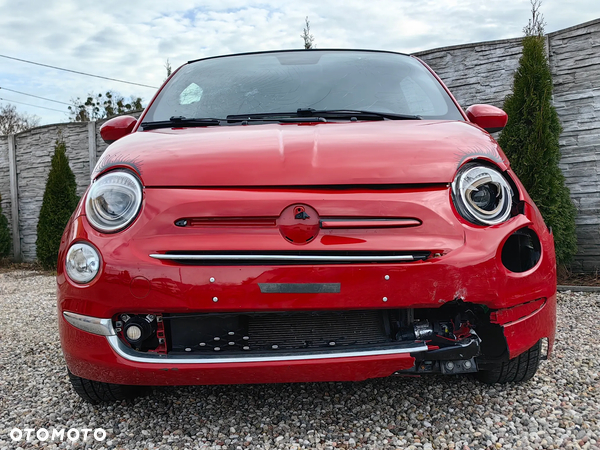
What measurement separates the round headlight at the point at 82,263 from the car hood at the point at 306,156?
0.29 meters

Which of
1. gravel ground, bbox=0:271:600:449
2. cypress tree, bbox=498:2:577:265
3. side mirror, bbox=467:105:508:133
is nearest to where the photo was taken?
gravel ground, bbox=0:271:600:449

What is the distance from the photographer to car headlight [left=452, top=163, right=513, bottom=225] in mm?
1576

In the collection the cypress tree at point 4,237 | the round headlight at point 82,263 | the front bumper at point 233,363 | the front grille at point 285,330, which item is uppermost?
the round headlight at point 82,263

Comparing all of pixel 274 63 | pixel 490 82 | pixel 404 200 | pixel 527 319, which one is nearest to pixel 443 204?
pixel 404 200

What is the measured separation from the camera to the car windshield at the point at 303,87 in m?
2.36

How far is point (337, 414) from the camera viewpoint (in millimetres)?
1896

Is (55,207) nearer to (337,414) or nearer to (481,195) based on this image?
(337,414)

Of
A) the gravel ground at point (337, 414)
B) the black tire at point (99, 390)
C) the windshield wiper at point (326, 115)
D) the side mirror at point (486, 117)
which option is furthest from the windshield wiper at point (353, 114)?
the black tire at point (99, 390)

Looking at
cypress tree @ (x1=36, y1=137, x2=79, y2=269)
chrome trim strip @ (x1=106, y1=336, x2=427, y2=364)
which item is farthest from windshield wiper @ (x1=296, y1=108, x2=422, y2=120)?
cypress tree @ (x1=36, y1=137, x2=79, y2=269)

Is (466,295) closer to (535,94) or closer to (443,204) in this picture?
(443,204)

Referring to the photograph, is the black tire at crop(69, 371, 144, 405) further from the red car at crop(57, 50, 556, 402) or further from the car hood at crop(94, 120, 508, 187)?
the car hood at crop(94, 120, 508, 187)

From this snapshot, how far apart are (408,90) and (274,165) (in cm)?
116

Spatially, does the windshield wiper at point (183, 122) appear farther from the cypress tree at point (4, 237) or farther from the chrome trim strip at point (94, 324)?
the cypress tree at point (4, 237)

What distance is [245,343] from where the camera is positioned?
1.59 meters
